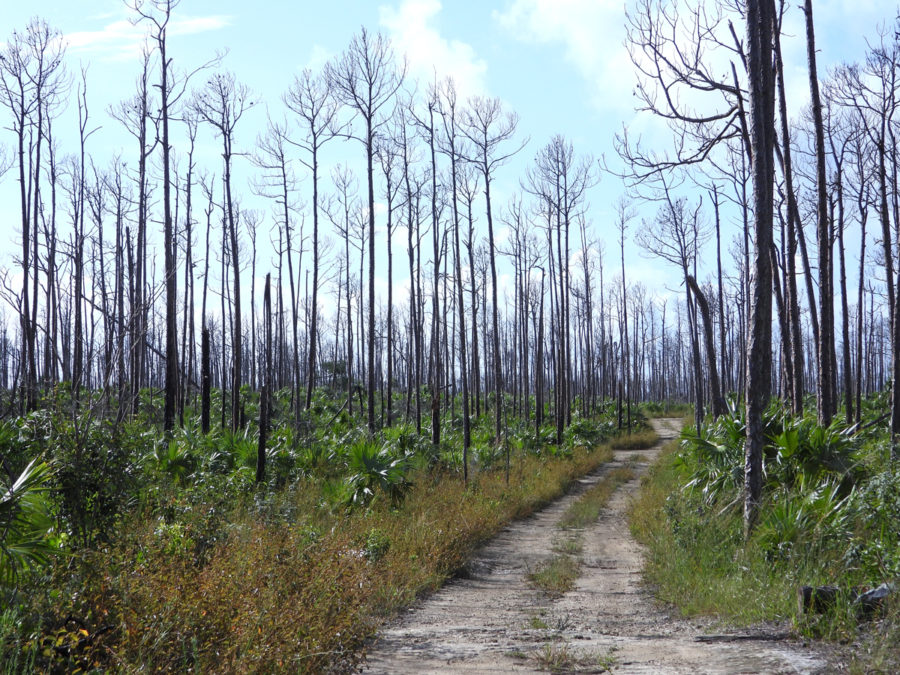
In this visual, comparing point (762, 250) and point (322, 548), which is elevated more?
point (762, 250)

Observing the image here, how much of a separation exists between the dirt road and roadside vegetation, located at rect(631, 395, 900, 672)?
37 centimetres

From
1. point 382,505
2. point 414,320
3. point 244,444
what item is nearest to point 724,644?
point 382,505

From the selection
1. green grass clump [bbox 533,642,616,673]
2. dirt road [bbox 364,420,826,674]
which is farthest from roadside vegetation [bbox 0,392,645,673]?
green grass clump [bbox 533,642,616,673]

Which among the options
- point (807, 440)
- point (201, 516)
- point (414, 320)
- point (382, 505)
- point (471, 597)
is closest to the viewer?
point (201, 516)

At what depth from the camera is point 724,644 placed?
222 inches

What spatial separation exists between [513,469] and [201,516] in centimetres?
1272

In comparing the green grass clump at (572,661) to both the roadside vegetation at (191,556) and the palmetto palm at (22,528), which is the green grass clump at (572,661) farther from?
the palmetto palm at (22,528)

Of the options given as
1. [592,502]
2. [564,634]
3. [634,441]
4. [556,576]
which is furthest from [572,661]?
[634,441]

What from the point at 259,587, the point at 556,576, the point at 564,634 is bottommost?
the point at 556,576

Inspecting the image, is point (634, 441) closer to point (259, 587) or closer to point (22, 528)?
point (259, 587)

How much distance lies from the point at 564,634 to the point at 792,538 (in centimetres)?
269

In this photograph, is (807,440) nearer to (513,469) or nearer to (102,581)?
(102,581)

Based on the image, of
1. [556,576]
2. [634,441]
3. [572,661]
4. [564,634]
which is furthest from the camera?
[634,441]

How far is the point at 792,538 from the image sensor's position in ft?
23.4
